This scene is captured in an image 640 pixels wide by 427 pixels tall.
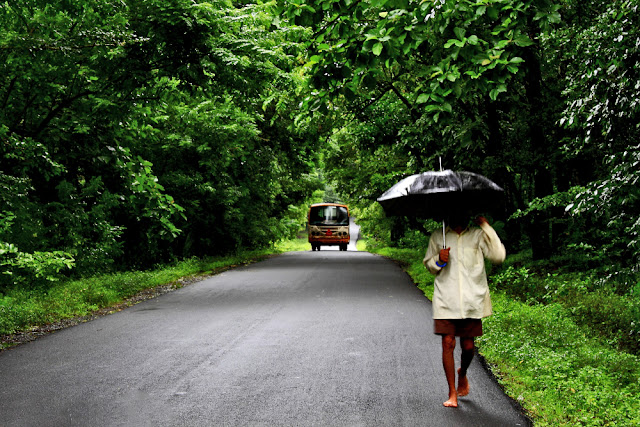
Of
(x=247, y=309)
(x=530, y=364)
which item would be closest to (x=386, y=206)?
(x=530, y=364)

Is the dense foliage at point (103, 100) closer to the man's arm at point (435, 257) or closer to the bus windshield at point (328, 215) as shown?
the man's arm at point (435, 257)

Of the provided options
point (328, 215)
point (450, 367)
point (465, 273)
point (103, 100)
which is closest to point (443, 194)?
point (465, 273)

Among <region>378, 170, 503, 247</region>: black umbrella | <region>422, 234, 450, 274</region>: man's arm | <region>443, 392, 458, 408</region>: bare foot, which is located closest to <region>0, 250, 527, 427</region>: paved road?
<region>443, 392, 458, 408</region>: bare foot

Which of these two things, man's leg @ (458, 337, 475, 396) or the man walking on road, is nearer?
the man walking on road

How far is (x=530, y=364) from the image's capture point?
Answer: 19.6 ft

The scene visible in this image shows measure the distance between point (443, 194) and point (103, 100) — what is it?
8319 millimetres

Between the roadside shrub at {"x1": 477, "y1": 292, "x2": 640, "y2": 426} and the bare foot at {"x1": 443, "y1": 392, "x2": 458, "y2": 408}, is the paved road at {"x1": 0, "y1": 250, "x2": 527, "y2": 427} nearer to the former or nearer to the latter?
the bare foot at {"x1": 443, "y1": 392, "x2": 458, "y2": 408}

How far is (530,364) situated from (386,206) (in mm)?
2477

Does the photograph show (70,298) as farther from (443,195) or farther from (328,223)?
(328,223)

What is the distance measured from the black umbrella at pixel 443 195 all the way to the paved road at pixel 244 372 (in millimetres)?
1698

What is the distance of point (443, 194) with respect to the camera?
4.78 metres

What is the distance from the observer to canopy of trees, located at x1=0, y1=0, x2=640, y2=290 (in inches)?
209

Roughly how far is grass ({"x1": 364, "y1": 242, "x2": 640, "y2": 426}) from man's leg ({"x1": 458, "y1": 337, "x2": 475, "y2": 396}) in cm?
49

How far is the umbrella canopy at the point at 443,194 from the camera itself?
187 inches
